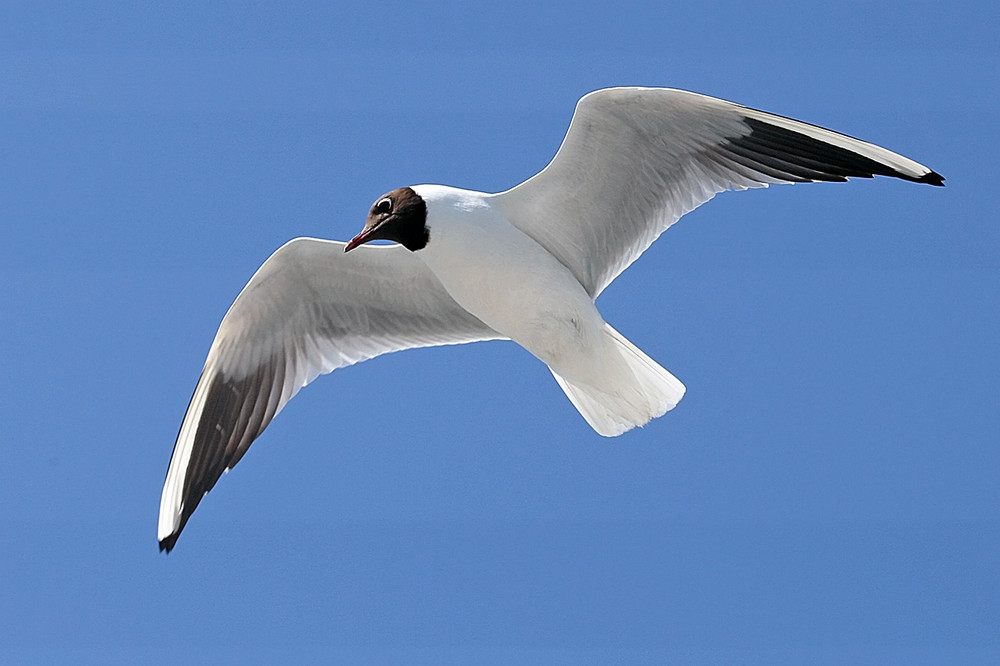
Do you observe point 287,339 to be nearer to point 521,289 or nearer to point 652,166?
point 521,289

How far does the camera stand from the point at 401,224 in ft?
17.1

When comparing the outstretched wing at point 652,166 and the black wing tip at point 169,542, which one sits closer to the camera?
the outstretched wing at point 652,166

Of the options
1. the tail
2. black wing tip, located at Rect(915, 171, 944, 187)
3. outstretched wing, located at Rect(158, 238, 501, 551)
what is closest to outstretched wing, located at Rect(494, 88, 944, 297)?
black wing tip, located at Rect(915, 171, 944, 187)

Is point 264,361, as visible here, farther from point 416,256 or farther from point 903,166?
point 903,166

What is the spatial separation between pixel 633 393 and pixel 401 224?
4.00 ft

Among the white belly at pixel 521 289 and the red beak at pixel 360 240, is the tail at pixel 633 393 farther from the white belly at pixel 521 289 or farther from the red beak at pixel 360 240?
the red beak at pixel 360 240

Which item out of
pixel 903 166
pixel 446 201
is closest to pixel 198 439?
pixel 446 201

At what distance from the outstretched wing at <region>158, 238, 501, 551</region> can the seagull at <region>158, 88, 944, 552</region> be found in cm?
1

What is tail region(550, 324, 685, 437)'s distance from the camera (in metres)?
5.18

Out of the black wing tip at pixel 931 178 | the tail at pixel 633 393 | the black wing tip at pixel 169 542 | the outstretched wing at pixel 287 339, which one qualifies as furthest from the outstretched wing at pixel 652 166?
the black wing tip at pixel 169 542

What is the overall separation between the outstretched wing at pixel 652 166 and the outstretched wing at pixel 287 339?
74 cm

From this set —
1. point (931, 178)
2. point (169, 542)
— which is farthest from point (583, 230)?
point (169, 542)

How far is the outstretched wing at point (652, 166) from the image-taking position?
5105 millimetres

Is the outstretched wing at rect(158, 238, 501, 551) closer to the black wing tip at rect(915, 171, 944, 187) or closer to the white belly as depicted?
the white belly
